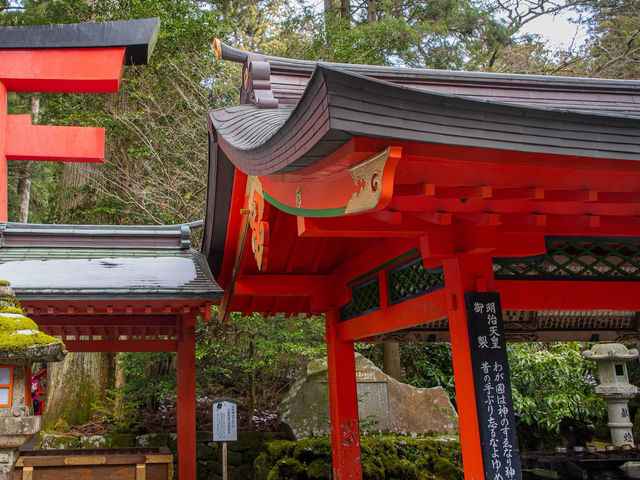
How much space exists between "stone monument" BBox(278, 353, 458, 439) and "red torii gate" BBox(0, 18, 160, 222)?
469cm

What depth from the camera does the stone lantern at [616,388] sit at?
841 centimetres

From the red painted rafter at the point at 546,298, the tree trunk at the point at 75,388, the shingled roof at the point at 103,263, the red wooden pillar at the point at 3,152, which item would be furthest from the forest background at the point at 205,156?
the red painted rafter at the point at 546,298

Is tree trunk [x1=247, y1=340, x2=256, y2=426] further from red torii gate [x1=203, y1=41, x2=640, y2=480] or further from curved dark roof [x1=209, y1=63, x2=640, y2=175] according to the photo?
curved dark roof [x1=209, y1=63, x2=640, y2=175]

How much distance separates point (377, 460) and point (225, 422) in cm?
205

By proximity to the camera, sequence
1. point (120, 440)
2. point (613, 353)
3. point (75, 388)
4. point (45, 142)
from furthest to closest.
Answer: point (75, 388) < point (120, 440) < point (613, 353) < point (45, 142)

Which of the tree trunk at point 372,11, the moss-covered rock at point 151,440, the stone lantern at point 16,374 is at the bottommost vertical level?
the moss-covered rock at point 151,440

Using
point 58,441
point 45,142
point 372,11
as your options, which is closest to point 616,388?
point 58,441

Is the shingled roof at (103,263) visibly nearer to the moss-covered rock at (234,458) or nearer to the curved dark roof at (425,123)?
the curved dark roof at (425,123)

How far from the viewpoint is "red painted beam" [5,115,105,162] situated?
784 cm

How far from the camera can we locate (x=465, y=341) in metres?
3.47

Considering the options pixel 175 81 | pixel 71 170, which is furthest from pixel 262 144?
pixel 71 170

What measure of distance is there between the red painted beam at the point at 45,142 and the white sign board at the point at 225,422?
391 cm

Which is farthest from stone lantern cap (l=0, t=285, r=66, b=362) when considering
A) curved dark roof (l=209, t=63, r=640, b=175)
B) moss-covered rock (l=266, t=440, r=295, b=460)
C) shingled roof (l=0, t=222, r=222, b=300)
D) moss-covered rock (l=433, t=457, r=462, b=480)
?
moss-covered rock (l=433, t=457, r=462, b=480)

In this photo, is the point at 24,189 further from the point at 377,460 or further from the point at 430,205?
the point at 430,205
